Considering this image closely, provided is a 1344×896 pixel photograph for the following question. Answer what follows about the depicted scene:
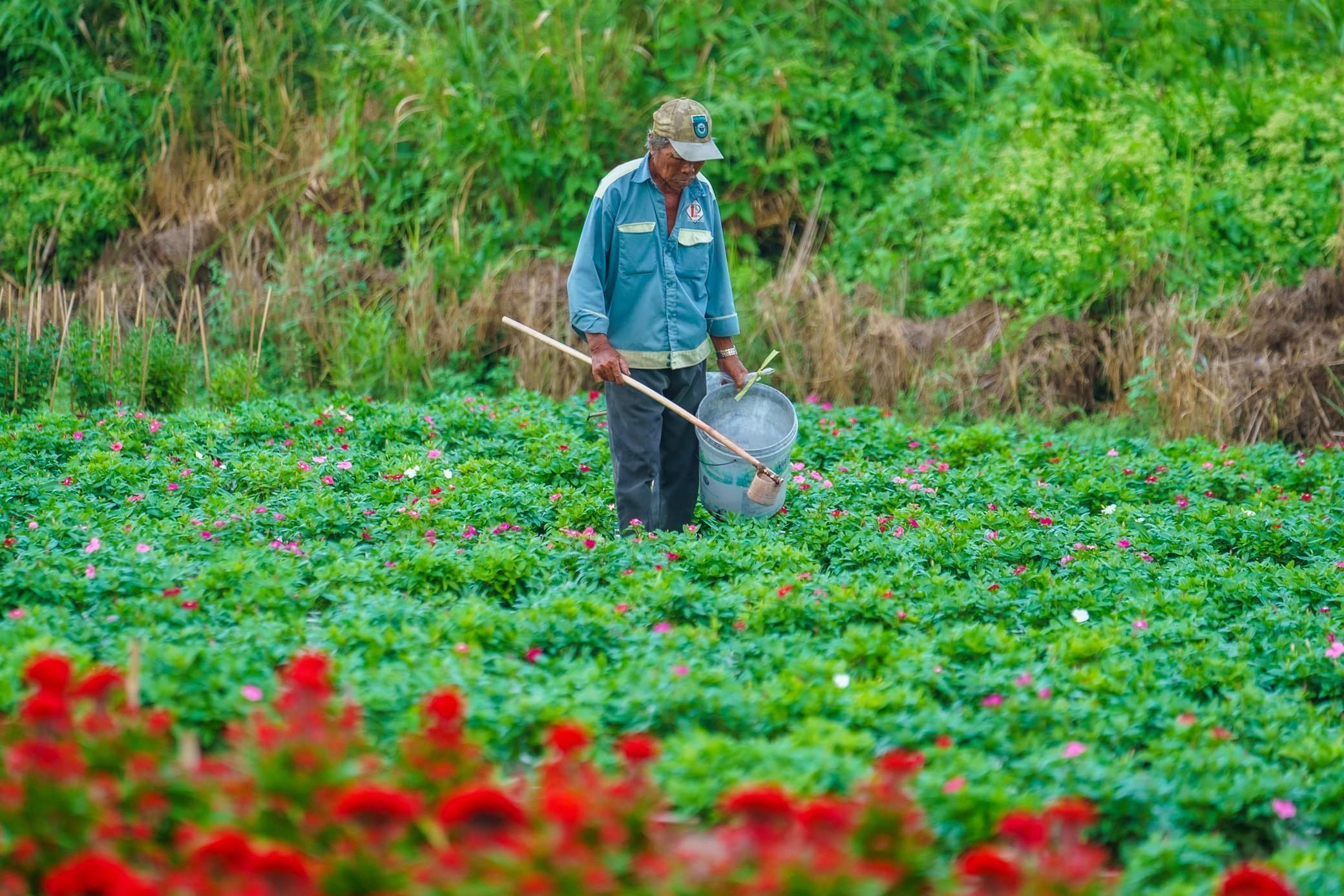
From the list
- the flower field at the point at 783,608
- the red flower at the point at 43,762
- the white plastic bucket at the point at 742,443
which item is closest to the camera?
the red flower at the point at 43,762

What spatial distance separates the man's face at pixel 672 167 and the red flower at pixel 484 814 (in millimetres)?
3097

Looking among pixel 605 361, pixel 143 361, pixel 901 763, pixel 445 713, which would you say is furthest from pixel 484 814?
pixel 143 361

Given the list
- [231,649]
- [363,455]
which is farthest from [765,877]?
[363,455]

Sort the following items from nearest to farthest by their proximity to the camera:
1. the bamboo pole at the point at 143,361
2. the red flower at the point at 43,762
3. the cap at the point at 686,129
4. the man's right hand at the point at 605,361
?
the red flower at the point at 43,762 → the cap at the point at 686,129 → the man's right hand at the point at 605,361 → the bamboo pole at the point at 143,361

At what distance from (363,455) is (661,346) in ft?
5.67

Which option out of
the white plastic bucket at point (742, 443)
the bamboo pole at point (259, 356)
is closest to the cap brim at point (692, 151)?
the white plastic bucket at point (742, 443)

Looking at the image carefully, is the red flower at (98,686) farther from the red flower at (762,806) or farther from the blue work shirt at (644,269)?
the blue work shirt at (644,269)

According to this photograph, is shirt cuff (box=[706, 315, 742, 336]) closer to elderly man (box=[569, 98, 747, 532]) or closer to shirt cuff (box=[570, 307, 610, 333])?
elderly man (box=[569, 98, 747, 532])

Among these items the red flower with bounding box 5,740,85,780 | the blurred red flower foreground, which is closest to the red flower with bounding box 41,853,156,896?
the blurred red flower foreground

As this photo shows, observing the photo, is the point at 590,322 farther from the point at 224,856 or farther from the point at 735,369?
the point at 224,856

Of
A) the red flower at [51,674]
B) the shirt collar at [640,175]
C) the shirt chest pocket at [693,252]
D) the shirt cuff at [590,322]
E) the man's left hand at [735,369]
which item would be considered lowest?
the red flower at [51,674]

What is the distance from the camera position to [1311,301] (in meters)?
7.31

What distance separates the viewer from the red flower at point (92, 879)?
1750mm

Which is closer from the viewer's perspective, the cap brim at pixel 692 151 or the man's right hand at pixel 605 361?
the cap brim at pixel 692 151
